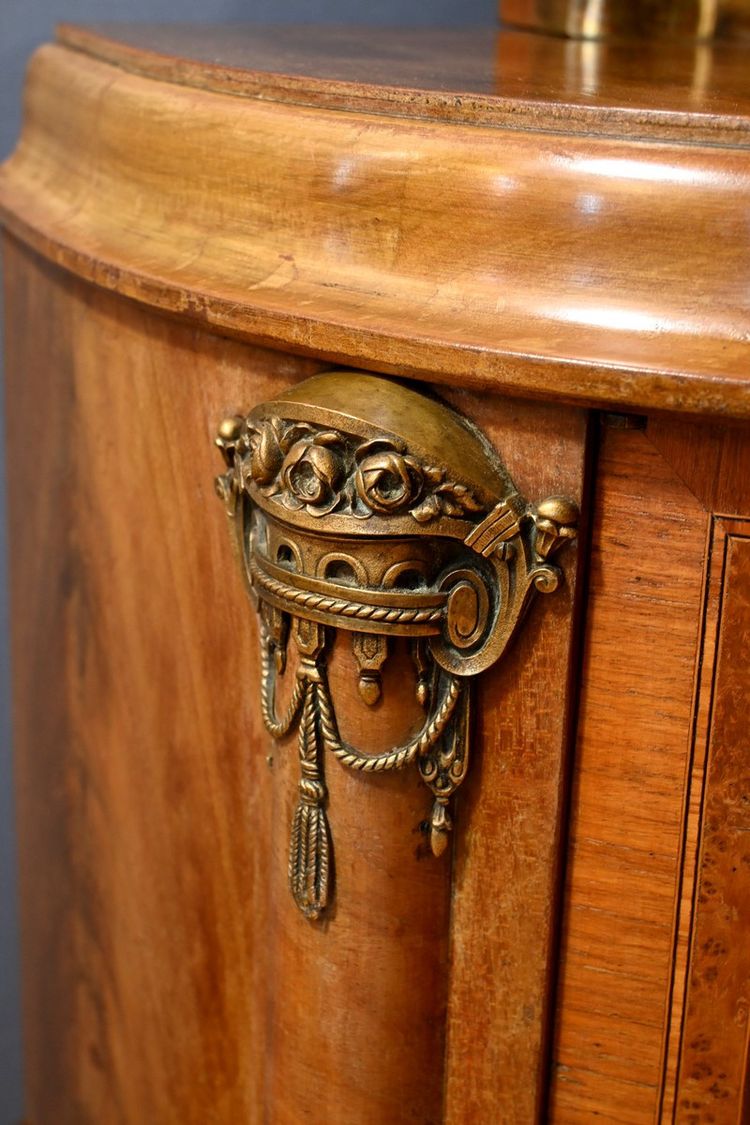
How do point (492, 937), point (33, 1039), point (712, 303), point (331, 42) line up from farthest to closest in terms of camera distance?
point (33, 1039) < point (331, 42) < point (492, 937) < point (712, 303)

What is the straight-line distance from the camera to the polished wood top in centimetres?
43

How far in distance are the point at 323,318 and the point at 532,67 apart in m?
0.21

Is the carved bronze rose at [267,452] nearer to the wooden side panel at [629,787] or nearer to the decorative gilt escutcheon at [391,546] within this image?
the decorative gilt escutcheon at [391,546]

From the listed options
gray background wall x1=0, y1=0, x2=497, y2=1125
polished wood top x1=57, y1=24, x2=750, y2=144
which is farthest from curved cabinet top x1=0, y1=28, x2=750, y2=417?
gray background wall x1=0, y1=0, x2=497, y2=1125

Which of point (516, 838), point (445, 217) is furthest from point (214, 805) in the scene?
point (445, 217)

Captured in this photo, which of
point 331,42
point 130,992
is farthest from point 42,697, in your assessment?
point 331,42

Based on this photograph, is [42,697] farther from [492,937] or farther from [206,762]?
[492,937]

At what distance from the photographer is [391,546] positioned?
45 cm

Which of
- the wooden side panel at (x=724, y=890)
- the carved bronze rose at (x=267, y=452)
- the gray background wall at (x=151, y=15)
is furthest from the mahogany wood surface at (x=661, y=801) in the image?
the gray background wall at (x=151, y=15)

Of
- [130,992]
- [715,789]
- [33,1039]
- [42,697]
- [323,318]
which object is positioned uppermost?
[323,318]

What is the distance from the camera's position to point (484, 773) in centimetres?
49

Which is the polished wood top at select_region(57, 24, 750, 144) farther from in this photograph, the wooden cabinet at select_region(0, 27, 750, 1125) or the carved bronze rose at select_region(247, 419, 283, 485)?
the carved bronze rose at select_region(247, 419, 283, 485)

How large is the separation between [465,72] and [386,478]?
0.67ft

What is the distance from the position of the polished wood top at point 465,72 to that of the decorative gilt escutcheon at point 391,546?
0.32 ft
